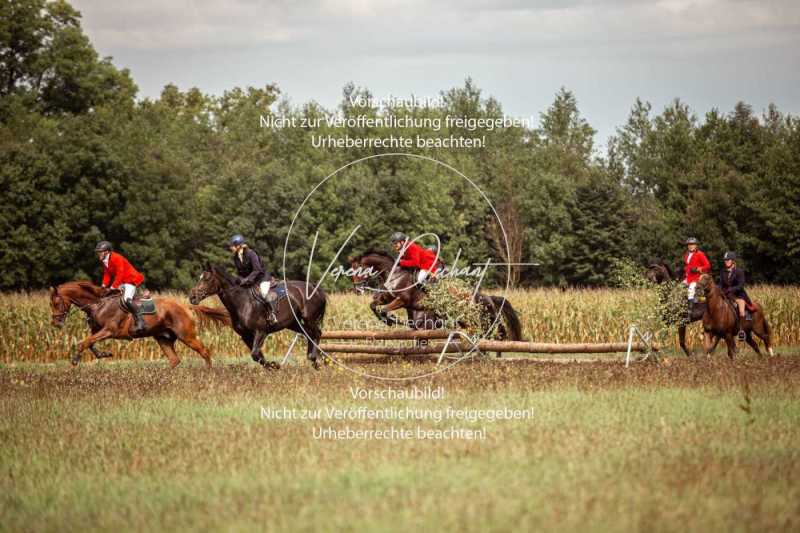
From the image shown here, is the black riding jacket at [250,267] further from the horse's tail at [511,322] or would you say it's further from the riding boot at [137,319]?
the horse's tail at [511,322]

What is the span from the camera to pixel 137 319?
770 inches

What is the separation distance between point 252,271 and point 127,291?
2.87m

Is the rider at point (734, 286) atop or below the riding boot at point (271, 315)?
atop

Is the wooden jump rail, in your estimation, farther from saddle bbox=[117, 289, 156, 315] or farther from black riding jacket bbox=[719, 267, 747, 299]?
saddle bbox=[117, 289, 156, 315]

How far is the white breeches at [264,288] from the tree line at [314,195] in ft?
62.8

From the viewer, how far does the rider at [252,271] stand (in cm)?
1805

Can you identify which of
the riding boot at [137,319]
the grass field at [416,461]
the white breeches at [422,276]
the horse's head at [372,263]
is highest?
the horse's head at [372,263]

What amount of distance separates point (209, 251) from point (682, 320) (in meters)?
33.7

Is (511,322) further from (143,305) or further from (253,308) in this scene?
(143,305)

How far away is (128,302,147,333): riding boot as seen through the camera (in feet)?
63.8

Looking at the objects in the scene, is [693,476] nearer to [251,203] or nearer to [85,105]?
[251,203]

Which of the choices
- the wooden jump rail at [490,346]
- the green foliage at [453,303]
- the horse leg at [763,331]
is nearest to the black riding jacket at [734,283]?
the horse leg at [763,331]

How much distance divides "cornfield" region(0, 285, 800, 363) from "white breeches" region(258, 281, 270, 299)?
5.55 metres

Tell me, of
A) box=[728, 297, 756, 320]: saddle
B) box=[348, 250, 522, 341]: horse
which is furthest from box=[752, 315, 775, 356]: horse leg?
box=[348, 250, 522, 341]: horse
